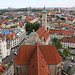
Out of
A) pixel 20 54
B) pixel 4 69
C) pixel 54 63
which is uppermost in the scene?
pixel 20 54

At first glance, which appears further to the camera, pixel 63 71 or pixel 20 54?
pixel 63 71

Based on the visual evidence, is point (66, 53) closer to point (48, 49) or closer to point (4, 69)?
point (48, 49)

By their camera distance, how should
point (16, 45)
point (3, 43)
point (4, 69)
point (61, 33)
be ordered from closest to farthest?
point (4, 69), point (3, 43), point (16, 45), point (61, 33)

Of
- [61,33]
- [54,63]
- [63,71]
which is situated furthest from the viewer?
[61,33]

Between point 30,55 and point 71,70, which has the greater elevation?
point 30,55

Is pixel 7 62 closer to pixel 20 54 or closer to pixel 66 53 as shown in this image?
pixel 20 54

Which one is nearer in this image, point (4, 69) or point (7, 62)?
point (4, 69)

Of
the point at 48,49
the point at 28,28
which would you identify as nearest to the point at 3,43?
the point at 48,49

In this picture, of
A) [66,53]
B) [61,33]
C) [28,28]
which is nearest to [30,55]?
[66,53]

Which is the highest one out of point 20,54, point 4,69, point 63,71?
point 20,54
